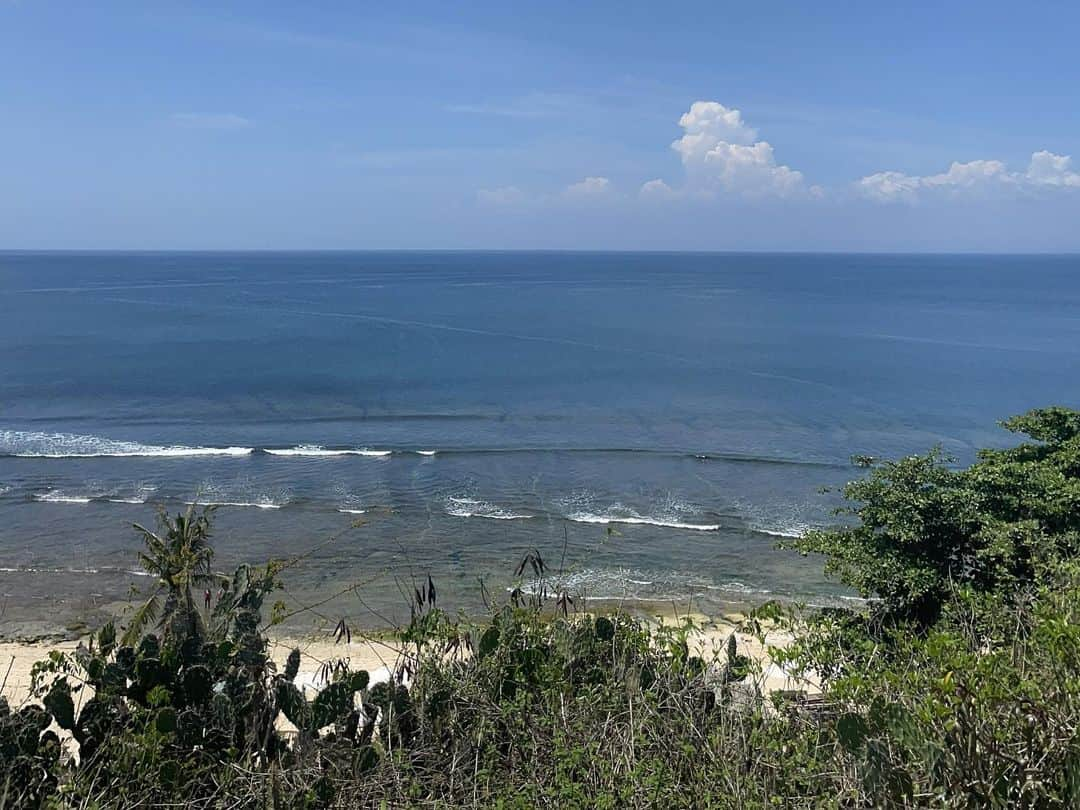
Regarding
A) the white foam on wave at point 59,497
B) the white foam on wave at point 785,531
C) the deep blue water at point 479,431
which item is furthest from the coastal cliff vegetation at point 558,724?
the white foam on wave at point 59,497

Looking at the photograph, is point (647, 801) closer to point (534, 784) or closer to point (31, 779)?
point (534, 784)

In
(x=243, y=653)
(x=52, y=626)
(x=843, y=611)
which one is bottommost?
(x=52, y=626)

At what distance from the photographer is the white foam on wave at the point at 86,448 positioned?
1593 inches

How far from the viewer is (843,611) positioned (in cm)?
1783

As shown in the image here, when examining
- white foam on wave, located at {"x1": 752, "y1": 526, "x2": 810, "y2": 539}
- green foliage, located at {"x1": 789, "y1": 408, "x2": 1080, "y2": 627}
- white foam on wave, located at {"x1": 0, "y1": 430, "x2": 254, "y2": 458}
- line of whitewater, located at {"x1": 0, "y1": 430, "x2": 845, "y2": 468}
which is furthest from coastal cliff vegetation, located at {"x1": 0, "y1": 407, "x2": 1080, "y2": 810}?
white foam on wave, located at {"x1": 0, "y1": 430, "x2": 254, "y2": 458}

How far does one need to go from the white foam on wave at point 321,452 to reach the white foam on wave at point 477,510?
24.6ft

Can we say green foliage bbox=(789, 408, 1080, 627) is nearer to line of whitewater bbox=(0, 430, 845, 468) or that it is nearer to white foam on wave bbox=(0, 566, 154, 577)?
white foam on wave bbox=(0, 566, 154, 577)

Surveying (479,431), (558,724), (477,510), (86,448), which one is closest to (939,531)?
(558,724)

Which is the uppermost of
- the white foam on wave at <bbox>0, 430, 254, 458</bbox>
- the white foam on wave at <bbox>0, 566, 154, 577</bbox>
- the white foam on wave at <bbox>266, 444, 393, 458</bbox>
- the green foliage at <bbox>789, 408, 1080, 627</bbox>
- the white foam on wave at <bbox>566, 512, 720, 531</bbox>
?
the green foliage at <bbox>789, 408, 1080, 627</bbox>

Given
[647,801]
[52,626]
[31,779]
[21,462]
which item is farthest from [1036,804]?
[21,462]

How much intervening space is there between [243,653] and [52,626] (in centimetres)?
1860

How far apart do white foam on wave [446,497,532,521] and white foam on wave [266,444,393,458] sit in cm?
751

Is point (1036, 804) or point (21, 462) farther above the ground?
point (1036, 804)

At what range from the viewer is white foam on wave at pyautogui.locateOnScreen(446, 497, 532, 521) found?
33062 millimetres
